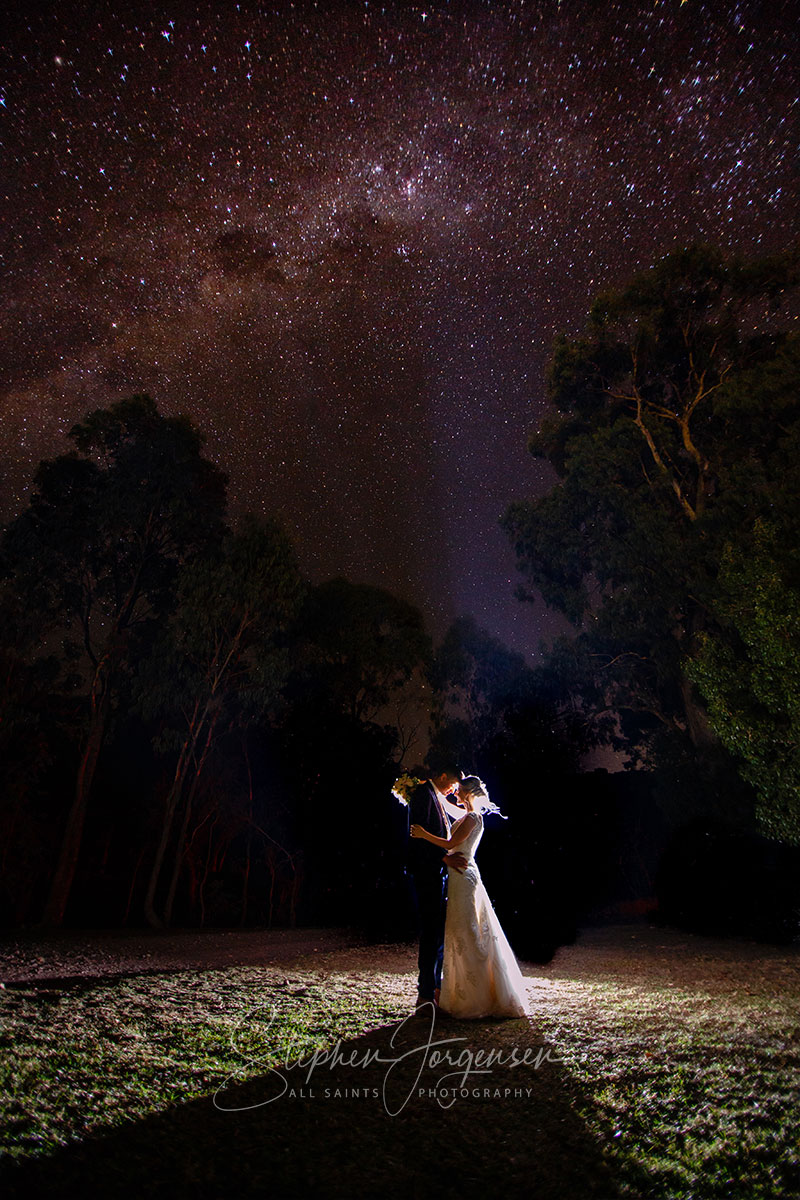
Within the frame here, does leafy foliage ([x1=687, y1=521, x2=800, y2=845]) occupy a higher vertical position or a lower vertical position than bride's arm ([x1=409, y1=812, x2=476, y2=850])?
higher

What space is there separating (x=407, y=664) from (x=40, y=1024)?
21315 millimetres

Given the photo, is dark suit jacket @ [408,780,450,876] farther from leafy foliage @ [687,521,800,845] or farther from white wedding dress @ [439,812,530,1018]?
leafy foliage @ [687,521,800,845]

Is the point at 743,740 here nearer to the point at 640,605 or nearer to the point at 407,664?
the point at 640,605

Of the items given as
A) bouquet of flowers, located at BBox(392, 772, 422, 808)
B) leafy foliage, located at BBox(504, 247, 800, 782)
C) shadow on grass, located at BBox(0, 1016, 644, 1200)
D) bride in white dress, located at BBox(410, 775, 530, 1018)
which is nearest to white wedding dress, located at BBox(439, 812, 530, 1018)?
bride in white dress, located at BBox(410, 775, 530, 1018)

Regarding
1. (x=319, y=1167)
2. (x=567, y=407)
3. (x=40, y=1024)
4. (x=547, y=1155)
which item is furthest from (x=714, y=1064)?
(x=567, y=407)

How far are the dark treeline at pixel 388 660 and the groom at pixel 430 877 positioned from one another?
8403mm

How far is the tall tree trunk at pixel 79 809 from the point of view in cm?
1614

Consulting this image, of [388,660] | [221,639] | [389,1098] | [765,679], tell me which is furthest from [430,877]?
[388,660]

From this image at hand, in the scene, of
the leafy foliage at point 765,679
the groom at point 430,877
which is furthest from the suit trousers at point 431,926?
the leafy foliage at point 765,679

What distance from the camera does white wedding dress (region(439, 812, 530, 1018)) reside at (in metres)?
5.10

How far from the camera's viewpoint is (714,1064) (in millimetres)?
3902

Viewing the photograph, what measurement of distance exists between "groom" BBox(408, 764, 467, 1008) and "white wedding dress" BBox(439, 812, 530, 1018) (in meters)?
0.18

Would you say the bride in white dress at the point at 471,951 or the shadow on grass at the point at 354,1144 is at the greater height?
the bride in white dress at the point at 471,951

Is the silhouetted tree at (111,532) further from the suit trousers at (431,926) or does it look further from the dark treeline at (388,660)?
the suit trousers at (431,926)
